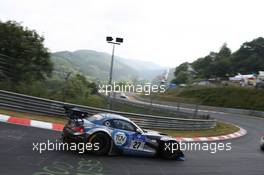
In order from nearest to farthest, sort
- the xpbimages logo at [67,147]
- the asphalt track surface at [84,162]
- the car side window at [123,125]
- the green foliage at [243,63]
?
1. the asphalt track surface at [84,162]
2. the xpbimages logo at [67,147]
3. the car side window at [123,125]
4. the green foliage at [243,63]

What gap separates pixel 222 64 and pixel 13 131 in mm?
94654

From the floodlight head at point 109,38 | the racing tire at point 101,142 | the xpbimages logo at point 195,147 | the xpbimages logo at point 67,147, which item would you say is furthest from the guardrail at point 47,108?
the racing tire at point 101,142

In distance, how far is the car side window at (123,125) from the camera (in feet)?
36.9

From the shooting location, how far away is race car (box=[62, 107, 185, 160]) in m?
10.6

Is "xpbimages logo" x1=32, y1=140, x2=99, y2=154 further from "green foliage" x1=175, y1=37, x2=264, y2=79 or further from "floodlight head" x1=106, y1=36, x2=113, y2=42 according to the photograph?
"green foliage" x1=175, y1=37, x2=264, y2=79

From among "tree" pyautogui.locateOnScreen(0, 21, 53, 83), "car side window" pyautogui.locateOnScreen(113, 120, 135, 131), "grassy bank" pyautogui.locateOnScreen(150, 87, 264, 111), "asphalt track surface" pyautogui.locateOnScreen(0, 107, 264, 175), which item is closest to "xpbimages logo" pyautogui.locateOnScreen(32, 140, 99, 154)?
"asphalt track surface" pyautogui.locateOnScreen(0, 107, 264, 175)

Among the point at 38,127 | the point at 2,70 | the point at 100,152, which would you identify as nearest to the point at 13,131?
the point at 38,127

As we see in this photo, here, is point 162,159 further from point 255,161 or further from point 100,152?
point 255,161

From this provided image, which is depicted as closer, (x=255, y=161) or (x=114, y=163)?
(x=114, y=163)

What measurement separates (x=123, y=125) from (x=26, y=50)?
12.8m

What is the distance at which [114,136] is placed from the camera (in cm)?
1099

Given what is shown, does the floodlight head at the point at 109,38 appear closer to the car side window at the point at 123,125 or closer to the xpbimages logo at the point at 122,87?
the xpbimages logo at the point at 122,87

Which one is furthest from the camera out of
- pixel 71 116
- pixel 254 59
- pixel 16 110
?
pixel 254 59

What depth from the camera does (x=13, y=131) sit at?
40.2 ft
